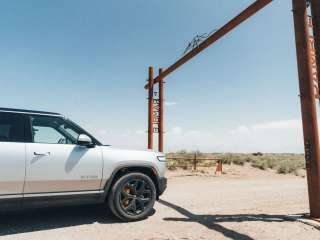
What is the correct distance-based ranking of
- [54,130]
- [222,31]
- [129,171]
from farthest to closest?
[222,31]
[129,171]
[54,130]

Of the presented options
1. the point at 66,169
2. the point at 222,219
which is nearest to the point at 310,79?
the point at 222,219

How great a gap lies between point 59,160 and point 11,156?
701 millimetres

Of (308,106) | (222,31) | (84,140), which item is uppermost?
(222,31)

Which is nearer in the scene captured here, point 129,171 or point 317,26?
point 129,171

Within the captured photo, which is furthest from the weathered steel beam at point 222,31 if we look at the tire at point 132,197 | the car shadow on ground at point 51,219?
the car shadow on ground at point 51,219

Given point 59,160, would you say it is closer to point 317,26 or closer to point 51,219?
point 51,219

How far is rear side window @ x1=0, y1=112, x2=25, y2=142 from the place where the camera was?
4574 mm

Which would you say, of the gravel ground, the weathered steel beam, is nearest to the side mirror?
the gravel ground

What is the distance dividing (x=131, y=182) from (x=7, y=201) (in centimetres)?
202

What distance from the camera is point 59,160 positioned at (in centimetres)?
482

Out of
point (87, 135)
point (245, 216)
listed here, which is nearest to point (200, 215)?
point (245, 216)

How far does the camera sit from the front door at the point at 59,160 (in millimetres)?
4637

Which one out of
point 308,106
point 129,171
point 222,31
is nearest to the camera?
point 129,171

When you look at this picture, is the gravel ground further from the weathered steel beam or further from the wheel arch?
the weathered steel beam
